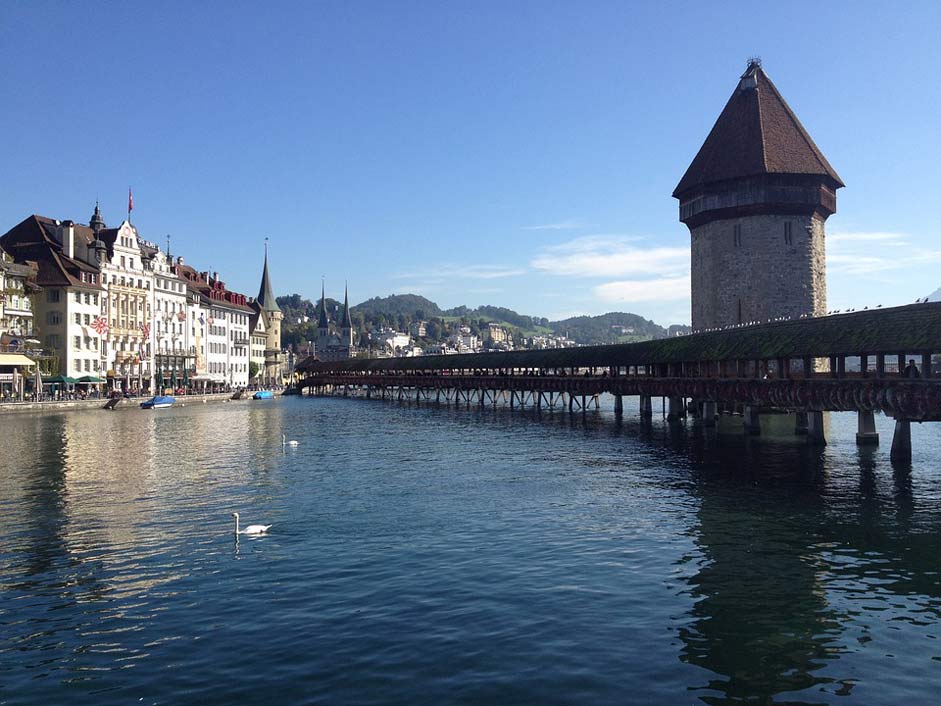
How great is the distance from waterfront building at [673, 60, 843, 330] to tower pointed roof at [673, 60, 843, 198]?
104 millimetres

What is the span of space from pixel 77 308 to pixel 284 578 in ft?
273

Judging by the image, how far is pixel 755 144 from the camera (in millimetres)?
77125

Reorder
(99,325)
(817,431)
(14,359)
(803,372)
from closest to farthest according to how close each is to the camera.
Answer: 1. (817,431)
2. (803,372)
3. (14,359)
4. (99,325)

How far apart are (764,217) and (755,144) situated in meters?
7.60

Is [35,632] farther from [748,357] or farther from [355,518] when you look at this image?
[748,357]

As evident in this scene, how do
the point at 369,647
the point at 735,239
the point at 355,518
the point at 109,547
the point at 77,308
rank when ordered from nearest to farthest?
the point at 369,647 → the point at 109,547 → the point at 355,518 → the point at 735,239 → the point at 77,308

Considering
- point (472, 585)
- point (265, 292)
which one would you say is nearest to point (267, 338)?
point (265, 292)

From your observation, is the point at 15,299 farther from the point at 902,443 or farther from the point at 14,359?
the point at 902,443

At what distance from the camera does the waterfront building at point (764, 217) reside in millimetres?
75750

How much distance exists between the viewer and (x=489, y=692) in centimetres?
1180

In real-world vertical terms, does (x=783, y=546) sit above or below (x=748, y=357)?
below

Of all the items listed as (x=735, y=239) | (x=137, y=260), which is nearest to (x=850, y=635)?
(x=735, y=239)

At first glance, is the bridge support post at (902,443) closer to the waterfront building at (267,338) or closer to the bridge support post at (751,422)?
the bridge support post at (751,422)

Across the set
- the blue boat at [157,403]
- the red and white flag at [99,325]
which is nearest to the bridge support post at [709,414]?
the blue boat at [157,403]
